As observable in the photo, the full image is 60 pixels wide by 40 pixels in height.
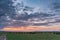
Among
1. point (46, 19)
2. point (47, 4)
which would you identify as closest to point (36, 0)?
point (47, 4)

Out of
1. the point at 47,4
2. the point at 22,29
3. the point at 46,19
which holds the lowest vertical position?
the point at 22,29

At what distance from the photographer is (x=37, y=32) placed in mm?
2309

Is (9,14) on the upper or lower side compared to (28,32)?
upper

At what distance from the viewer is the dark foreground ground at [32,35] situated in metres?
2.25

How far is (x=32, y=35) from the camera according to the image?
2297 millimetres

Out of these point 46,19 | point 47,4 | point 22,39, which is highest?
point 47,4

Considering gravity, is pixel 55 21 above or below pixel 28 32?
above

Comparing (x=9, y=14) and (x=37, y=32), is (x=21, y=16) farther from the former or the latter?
(x=37, y=32)

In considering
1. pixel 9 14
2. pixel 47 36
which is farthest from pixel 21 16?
pixel 47 36

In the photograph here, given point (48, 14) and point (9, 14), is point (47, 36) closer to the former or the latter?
point (48, 14)

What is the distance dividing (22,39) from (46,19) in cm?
51

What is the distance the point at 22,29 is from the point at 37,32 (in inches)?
10.1

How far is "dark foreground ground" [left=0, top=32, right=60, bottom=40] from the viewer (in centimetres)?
225

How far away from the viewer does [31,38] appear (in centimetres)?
229
